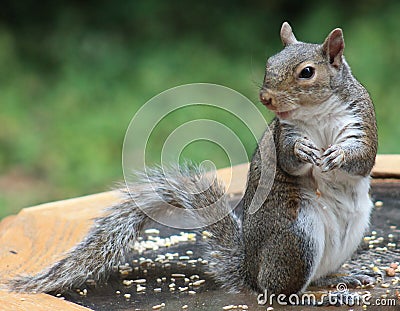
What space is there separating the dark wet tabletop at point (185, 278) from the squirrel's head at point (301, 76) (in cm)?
49

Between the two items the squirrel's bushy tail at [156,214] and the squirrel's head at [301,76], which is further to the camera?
the squirrel's bushy tail at [156,214]

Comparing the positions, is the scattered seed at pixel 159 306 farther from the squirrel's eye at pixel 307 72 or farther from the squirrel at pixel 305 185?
the squirrel's eye at pixel 307 72

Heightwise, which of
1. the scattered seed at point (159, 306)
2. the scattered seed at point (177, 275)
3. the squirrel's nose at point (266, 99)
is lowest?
the scattered seed at point (159, 306)

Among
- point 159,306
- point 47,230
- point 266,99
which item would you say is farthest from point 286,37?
point 47,230

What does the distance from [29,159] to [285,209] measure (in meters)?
2.82

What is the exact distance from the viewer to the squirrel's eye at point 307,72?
1.86m

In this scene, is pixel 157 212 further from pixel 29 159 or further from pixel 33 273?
pixel 29 159

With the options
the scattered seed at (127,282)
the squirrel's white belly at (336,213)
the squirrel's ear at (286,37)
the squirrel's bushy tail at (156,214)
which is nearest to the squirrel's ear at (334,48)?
the squirrel's ear at (286,37)

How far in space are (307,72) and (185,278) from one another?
26.2 inches

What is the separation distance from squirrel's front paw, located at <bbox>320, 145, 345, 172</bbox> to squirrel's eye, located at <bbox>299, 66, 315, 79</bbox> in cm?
18

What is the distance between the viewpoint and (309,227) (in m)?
1.91

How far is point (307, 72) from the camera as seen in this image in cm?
186

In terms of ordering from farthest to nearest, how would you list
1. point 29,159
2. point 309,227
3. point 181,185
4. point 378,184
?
point 29,159
point 378,184
point 181,185
point 309,227

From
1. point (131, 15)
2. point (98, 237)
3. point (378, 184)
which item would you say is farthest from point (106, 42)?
point (98, 237)
